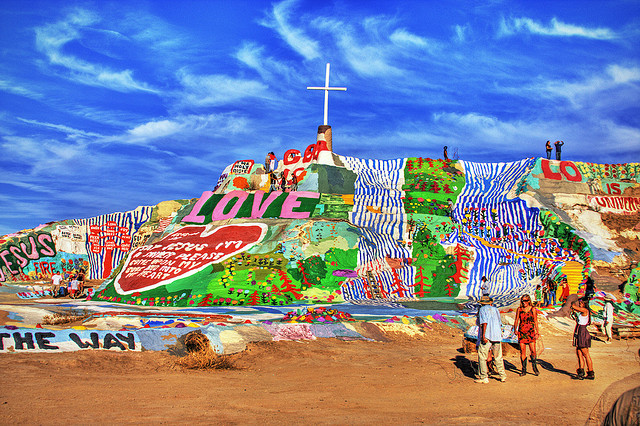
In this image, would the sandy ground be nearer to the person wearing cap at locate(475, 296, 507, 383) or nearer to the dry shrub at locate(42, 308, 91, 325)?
the person wearing cap at locate(475, 296, 507, 383)

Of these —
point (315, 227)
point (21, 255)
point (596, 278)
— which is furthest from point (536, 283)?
point (21, 255)

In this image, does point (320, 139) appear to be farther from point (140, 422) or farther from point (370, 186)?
point (140, 422)

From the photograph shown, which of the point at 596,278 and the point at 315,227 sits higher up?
the point at 315,227

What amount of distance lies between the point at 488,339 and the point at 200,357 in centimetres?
487

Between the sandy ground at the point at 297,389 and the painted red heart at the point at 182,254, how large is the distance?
36.5ft

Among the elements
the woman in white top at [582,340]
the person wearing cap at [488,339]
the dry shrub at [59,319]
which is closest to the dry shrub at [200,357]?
the person wearing cap at [488,339]

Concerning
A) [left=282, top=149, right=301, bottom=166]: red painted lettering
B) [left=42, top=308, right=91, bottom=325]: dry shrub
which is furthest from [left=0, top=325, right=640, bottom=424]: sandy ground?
[left=282, top=149, right=301, bottom=166]: red painted lettering

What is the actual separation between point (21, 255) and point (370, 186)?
20153 millimetres

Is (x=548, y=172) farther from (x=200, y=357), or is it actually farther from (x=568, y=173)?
(x=200, y=357)

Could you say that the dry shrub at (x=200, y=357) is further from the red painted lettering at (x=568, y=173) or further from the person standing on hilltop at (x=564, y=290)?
the red painted lettering at (x=568, y=173)

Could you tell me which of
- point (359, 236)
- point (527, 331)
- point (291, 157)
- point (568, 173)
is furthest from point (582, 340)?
point (291, 157)

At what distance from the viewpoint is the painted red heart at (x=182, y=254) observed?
21594 millimetres

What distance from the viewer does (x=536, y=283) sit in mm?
21891

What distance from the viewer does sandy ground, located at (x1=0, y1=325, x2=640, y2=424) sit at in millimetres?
6602
